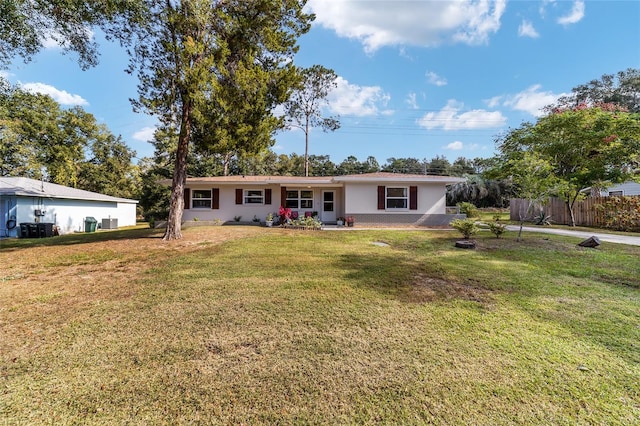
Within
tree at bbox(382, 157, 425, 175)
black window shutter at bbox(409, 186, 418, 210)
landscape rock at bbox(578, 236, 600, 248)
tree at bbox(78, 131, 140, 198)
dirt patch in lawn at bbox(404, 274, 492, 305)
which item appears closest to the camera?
A: dirt patch in lawn at bbox(404, 274, 492, 305)

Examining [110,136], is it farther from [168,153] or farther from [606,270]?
[606,270]

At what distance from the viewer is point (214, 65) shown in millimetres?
9617

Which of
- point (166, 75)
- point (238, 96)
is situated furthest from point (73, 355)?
point (166, 75)

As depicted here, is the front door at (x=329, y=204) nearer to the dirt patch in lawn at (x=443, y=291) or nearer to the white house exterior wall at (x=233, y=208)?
the white house exterior wall at (x=233, y=208)

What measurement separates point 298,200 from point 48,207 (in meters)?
15.0

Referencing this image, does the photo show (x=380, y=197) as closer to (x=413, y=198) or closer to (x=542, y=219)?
(x=413, y=198)

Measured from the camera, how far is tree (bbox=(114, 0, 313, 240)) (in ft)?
29.6

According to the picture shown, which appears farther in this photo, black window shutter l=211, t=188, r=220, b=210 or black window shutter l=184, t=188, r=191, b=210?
black window shutter l=211, t=188, r=220, b=210

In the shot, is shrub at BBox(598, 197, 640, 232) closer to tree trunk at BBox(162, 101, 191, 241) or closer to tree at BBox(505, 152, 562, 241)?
tree at BBox(505, 152, 562, 241)

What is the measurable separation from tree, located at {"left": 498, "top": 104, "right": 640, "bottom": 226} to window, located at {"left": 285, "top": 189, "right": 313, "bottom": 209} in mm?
12432

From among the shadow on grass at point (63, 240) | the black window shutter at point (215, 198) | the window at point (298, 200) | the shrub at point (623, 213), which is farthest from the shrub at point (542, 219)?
the shadow on grass at point (63, 240)

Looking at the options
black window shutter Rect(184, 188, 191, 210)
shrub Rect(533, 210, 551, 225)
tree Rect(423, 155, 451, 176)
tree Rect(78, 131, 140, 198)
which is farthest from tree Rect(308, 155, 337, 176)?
shrub Rect(533, 210, 551, 225)

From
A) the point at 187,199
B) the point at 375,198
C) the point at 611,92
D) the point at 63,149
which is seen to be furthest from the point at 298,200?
the point at 611,92

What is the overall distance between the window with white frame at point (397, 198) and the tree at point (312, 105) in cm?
1162
